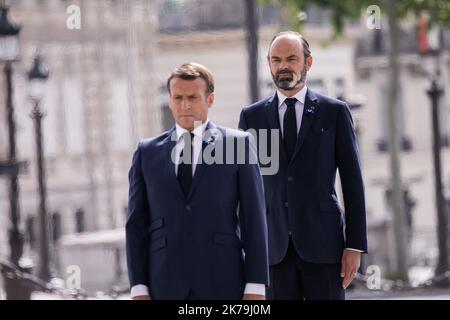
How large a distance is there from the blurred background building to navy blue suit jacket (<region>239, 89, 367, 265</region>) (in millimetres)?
19467

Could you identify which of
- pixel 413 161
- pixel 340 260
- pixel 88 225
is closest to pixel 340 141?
pixel 340 260

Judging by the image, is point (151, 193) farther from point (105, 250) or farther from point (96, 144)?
point (96, 144)

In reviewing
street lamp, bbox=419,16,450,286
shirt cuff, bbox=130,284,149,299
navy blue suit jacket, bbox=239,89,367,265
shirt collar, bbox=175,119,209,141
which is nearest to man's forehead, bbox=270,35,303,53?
navy blue suit jacket, bbox=239,89,367,265

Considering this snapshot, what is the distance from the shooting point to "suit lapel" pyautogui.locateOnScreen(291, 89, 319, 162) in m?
7.70

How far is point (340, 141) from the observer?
25.4ft

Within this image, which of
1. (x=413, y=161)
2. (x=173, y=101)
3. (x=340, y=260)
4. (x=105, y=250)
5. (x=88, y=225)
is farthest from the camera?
(x=413, y=161)

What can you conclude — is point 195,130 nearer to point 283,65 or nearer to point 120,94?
point 283,65

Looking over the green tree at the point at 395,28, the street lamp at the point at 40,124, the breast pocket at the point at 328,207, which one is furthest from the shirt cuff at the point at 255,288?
the green tree at the point at 395,28

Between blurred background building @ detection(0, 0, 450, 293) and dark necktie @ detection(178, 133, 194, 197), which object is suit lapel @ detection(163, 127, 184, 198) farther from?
blurred background building @ detection(0, 0, 450, 293)

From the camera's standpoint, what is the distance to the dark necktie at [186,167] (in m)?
6.87

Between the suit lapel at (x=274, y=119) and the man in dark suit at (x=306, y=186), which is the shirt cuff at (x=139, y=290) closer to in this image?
the man in dark suit at (x=306, y=186)

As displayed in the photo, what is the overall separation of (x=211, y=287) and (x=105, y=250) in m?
16.2

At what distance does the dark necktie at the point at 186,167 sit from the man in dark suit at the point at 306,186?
89 cm

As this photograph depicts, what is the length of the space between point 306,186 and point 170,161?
1.06 meters
